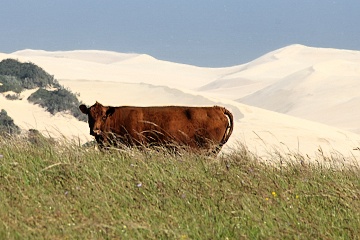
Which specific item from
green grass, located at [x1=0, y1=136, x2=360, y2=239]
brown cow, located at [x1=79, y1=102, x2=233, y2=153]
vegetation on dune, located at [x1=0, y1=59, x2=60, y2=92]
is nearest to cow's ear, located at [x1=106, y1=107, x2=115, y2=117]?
brown cow, located at [x1=79, y1=102, x2=233, y2=153]

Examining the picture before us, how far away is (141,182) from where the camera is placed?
22.1 ft

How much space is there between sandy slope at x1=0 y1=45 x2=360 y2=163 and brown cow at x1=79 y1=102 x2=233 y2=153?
1.61 ft

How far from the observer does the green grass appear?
215 inches

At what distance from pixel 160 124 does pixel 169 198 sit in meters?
5.58

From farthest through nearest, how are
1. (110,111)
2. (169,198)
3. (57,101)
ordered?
1. (57,101)
2. (110,111)
3. (169,198)

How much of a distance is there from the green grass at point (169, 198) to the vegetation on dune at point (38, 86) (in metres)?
31.3

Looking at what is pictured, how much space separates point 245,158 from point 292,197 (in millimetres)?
1601

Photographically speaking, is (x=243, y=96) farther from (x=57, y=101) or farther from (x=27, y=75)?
(x=57, y=101)

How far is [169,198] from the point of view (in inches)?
247

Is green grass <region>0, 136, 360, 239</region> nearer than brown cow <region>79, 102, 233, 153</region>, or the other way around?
green grass <region>0, 136, 360, 239</region>

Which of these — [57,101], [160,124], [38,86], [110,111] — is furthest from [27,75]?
[160,124]

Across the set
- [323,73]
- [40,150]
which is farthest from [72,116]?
[323,73]

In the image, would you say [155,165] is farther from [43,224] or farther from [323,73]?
[323,73]

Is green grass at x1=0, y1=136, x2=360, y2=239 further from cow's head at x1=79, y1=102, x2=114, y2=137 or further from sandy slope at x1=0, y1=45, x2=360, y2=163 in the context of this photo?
cow's head at x1=79, y1=102, x2=114, y2=137
